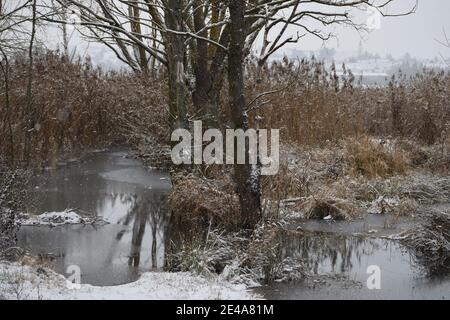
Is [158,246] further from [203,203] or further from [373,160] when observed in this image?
[373,160]

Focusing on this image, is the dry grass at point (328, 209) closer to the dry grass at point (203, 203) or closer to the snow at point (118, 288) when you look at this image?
the dry grass at point (203, 203)

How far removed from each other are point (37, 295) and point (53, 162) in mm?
8996

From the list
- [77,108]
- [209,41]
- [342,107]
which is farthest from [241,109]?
[77,108]

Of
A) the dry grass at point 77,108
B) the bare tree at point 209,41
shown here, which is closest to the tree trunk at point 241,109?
the bare tree at point 209,41

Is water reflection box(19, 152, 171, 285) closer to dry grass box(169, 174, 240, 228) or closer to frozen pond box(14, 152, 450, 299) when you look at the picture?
frozen pond box(14, 152, 450, 299)

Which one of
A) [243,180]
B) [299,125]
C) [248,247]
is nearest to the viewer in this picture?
[248,247]

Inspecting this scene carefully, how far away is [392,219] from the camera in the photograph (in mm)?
8969

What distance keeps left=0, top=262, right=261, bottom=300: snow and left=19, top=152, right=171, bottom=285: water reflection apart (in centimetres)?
54

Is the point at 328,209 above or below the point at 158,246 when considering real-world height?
above

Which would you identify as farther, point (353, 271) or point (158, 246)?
point (158, 246)

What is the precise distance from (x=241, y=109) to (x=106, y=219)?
10.7ft

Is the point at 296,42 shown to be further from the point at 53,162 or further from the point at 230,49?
the point at 53,162

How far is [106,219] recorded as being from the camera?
369 inches
